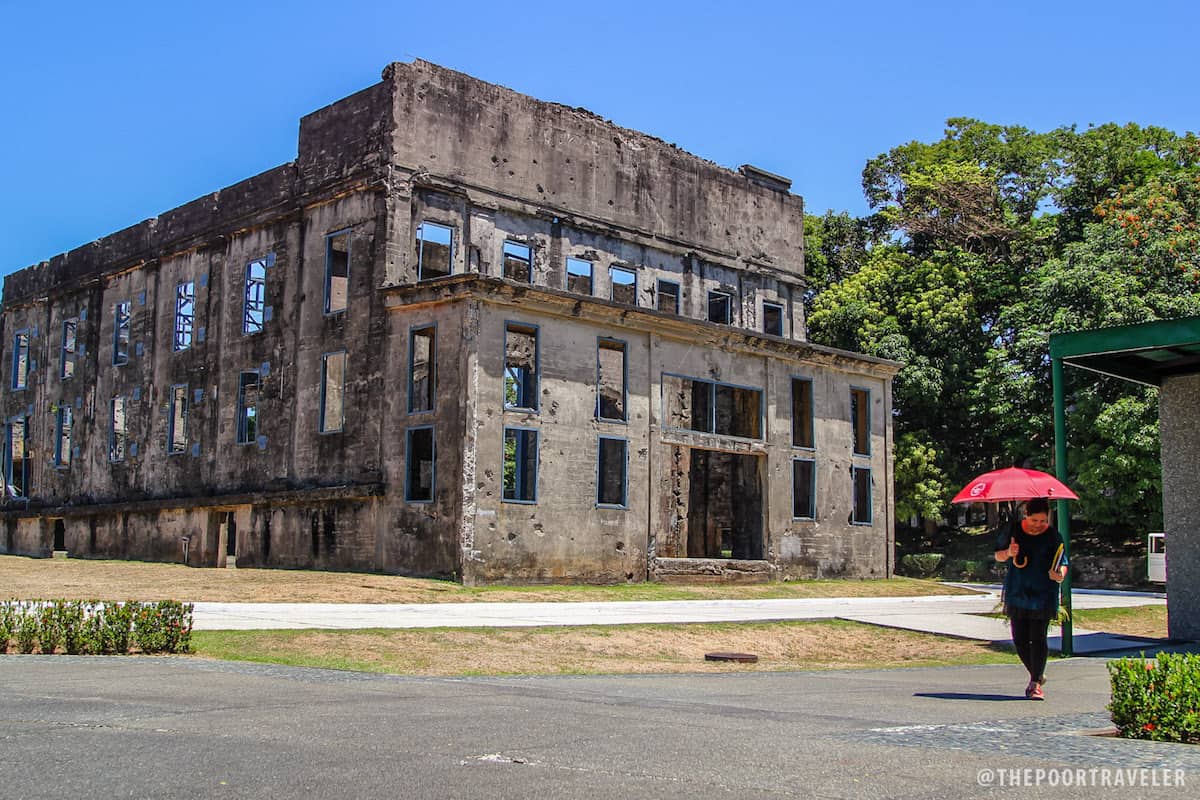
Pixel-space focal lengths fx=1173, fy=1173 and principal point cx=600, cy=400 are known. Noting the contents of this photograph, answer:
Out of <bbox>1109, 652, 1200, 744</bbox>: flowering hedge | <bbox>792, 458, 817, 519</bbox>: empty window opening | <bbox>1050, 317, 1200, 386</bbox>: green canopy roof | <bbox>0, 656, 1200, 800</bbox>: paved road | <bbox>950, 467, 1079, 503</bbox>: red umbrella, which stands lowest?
<bbox>0, 656, 1200, 800</bbox>: paved road

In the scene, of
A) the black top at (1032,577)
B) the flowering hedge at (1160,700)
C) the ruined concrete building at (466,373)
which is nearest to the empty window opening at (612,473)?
the ruined concrete building at (466,373)

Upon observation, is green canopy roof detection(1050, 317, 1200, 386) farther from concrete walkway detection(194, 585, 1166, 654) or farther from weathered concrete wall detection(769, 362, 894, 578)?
weathered concrete wall detection(769, 362, 894, 578)

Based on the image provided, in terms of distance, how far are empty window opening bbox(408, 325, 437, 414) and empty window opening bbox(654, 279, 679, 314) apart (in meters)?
9.68

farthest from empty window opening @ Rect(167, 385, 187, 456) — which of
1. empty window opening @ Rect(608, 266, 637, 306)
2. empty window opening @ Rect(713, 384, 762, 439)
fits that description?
empty window opening @ Rect(713, 384, 762, 439)

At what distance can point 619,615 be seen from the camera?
21.0m

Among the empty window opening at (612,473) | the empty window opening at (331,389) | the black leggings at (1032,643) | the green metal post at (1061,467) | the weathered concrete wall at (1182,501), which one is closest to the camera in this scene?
the black leggings at (1032,643)

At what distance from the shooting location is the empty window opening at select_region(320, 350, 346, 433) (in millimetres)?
32938

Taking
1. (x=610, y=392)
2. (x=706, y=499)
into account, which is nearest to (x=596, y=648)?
(x=610, y=392)

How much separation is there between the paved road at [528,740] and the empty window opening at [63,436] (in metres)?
35.3

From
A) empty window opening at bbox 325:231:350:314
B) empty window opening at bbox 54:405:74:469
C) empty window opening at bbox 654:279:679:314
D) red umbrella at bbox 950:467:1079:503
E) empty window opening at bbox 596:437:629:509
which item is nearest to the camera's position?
red umbrella at bbox 950:467:1079:503

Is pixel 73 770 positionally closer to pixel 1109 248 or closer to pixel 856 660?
pixel 856 660

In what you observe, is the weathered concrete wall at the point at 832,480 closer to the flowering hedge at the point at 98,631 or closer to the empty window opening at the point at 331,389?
the empty window opening at the point at 331,389

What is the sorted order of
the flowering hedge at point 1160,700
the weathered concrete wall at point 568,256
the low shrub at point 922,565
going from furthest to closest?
the low shrub at point 922,565, the weathered concrete wall at point 568,256, the flowering hedge at point 1160,700

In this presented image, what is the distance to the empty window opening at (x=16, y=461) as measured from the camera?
4644cm
